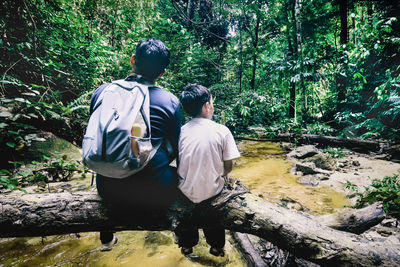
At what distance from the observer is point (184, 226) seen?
173cm

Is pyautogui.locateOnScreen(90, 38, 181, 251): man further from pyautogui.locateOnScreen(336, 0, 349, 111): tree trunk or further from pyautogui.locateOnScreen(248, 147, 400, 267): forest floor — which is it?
pyautogui.locateOnScreen(336, 0, 349, 111): tree trunk

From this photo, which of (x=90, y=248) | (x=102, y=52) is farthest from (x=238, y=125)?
(x=90, y=248)

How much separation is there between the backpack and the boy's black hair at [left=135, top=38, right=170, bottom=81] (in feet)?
1.06

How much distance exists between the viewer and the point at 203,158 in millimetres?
1636

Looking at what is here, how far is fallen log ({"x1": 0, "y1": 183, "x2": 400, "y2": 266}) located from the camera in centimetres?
150

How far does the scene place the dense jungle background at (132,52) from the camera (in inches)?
148

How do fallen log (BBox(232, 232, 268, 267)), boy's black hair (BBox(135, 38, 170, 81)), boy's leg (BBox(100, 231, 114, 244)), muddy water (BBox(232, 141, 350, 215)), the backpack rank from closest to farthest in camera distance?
the backpack, boy's black hair (BBox(135, 38, 170, 81)), boy's leg (BBox(100, 231, 114, 244)), fallen log (BBox(232, 232, 268, 267)), muddy water (BBox(232, 141, 350, 215))

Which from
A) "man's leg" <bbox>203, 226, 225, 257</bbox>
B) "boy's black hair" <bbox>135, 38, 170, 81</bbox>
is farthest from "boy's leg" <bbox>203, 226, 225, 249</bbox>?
"boy's black hair" <bbox>135, 38, 170, 81</bbox>

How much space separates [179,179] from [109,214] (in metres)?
0.74

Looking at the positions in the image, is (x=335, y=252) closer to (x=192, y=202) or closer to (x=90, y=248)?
(x=192, y=202)

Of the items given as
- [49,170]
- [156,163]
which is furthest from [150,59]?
[49,170]

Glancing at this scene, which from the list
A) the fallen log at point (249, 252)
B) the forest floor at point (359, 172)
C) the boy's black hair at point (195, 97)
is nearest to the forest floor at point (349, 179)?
the forest floor at point (359, 172)

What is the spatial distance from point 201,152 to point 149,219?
827 mm

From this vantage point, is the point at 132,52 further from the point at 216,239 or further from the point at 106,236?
the point at 216,239
